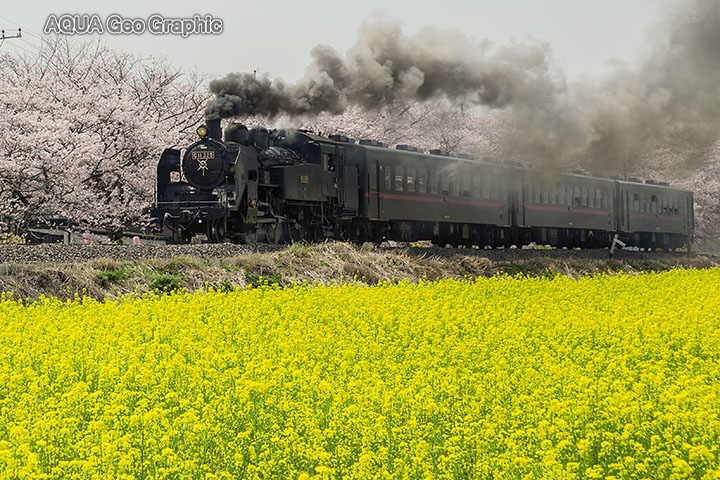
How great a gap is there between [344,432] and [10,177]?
19.1m

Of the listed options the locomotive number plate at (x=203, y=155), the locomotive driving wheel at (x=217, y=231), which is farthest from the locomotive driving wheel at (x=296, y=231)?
the locomotive number plate at (x=203, y=155)

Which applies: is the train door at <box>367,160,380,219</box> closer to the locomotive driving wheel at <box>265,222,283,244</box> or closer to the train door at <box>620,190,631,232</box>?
the locomotive driving wheel at <box>265,222,283,244</box>

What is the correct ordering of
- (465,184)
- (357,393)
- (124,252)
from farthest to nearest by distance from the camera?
1. (465,184)
2. (124,252)
3. (357,393)

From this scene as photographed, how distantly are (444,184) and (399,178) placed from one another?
5.95 feet

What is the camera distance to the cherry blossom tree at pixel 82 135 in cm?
2214

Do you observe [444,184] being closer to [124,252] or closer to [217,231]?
[217,231]

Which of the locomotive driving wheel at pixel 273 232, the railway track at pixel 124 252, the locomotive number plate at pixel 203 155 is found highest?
the locomotive number plate at pixel 203 155

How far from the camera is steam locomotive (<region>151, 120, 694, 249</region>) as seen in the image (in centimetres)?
1694

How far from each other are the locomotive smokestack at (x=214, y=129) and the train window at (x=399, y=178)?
4.35 meters

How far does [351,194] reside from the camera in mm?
18781

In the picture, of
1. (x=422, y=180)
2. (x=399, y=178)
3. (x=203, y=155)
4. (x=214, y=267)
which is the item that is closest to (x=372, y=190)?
(x=399, y=178)

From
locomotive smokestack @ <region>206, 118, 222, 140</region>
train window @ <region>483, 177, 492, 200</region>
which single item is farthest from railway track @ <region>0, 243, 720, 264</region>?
train window @ <region>483, 177, 492, 200</region>

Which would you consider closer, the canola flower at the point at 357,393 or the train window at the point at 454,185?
the canola flower at the point at 357,393

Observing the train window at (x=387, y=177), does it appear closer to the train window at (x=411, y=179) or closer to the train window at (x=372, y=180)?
the train window at (x=372, y=180)
